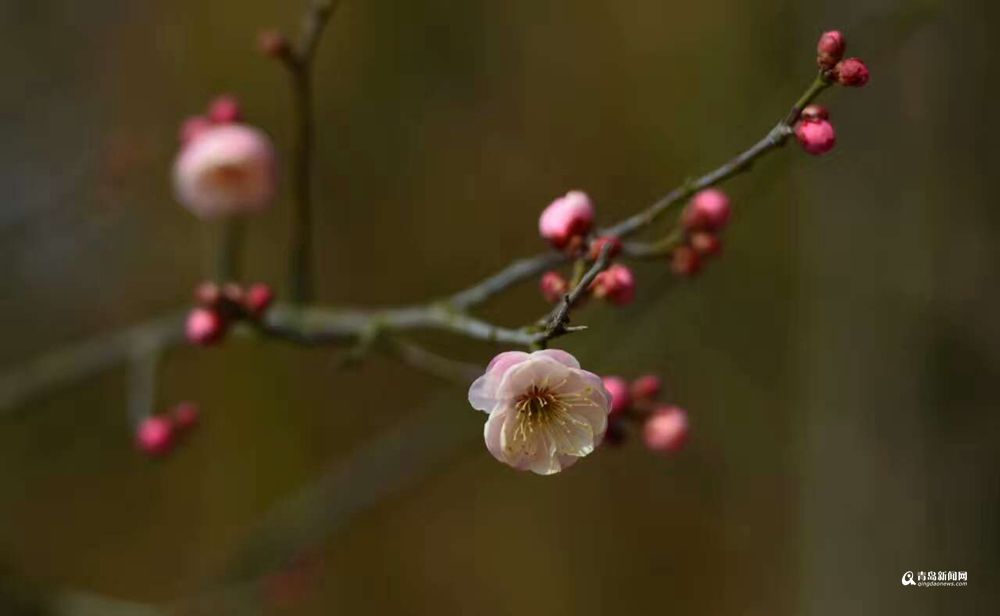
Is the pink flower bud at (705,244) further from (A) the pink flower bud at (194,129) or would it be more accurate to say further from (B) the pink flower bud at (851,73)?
(A) the pink flower bud at (194,129)

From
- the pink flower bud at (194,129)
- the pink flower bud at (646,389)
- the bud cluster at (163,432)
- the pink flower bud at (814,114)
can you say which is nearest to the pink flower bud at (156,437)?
the bud cluster at (163,432)

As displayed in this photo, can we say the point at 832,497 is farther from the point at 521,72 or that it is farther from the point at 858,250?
the point at 521,72

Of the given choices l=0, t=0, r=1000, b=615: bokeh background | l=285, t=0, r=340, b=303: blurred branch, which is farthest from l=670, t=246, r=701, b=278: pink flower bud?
l=0, t=0, r=1000, b=615: bokeh background

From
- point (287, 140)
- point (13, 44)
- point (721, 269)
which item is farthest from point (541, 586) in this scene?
point (13, 44)

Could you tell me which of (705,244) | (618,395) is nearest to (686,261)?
(705,244)

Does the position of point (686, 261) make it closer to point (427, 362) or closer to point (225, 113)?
point (427, 362)

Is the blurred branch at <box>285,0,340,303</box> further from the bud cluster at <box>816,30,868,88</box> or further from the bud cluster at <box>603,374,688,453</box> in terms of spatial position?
the bud cluster at <box>816,30,868,88</box>
